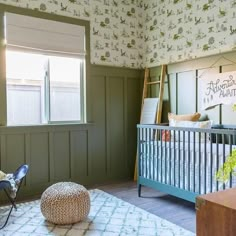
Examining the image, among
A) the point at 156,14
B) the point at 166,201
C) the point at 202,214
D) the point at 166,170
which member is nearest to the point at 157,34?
the point at 156,14

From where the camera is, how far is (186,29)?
394cm

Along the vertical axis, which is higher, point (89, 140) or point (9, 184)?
point (89, 140)

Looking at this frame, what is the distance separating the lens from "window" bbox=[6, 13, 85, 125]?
3570mm

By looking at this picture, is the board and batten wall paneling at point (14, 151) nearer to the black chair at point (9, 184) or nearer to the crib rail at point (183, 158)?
the black chair at point (9, 184)

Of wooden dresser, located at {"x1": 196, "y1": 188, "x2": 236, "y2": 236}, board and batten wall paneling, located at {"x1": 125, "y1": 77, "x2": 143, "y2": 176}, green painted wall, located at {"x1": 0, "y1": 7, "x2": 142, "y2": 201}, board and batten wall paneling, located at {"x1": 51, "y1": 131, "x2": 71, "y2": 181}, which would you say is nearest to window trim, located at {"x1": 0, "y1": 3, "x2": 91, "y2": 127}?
green painted wall, located at {"x1": 0, "y1": 7, "x2": 142, "y2": 201}

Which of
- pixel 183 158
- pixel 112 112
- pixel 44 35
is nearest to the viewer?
pixel 183 158

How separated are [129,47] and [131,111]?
1029 millimetres

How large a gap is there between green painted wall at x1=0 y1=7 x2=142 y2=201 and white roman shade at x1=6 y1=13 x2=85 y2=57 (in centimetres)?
9

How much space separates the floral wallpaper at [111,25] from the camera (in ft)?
12.9

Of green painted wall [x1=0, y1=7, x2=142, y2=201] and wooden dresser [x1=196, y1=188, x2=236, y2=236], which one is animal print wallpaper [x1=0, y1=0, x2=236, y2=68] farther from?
wooden dresser [x1=196, y1=188, x2=236, y2=236]

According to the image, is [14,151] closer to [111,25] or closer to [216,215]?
[111,25]

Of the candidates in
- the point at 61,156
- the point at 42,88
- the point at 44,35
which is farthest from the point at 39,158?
the point at 44,35

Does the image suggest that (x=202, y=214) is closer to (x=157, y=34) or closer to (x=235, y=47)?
(x=235, y=47)

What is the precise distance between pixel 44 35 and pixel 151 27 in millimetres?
1741
